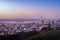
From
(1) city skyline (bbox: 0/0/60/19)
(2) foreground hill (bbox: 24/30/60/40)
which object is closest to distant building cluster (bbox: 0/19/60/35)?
(1) city skyline (bbox: 0/0/60/19)

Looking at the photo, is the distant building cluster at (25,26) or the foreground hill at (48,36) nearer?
the foreground hill at (48,36)

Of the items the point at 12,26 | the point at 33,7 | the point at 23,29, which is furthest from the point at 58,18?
the point at 12,26

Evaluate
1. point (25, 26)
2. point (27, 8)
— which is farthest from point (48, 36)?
point (27, 8)

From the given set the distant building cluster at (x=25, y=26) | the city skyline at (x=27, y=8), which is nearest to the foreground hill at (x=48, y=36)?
the distant building cluster at (x=25, y=26)

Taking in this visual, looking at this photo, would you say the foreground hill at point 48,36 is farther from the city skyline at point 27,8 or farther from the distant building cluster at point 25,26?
the city skyline at point 27,8

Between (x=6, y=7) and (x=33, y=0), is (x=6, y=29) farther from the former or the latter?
(x=33, y=0)

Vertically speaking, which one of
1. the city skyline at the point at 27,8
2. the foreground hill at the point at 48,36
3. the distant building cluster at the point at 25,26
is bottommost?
the foreground hill at the point at 48,36

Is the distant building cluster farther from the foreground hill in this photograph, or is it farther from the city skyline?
the foreground hill
